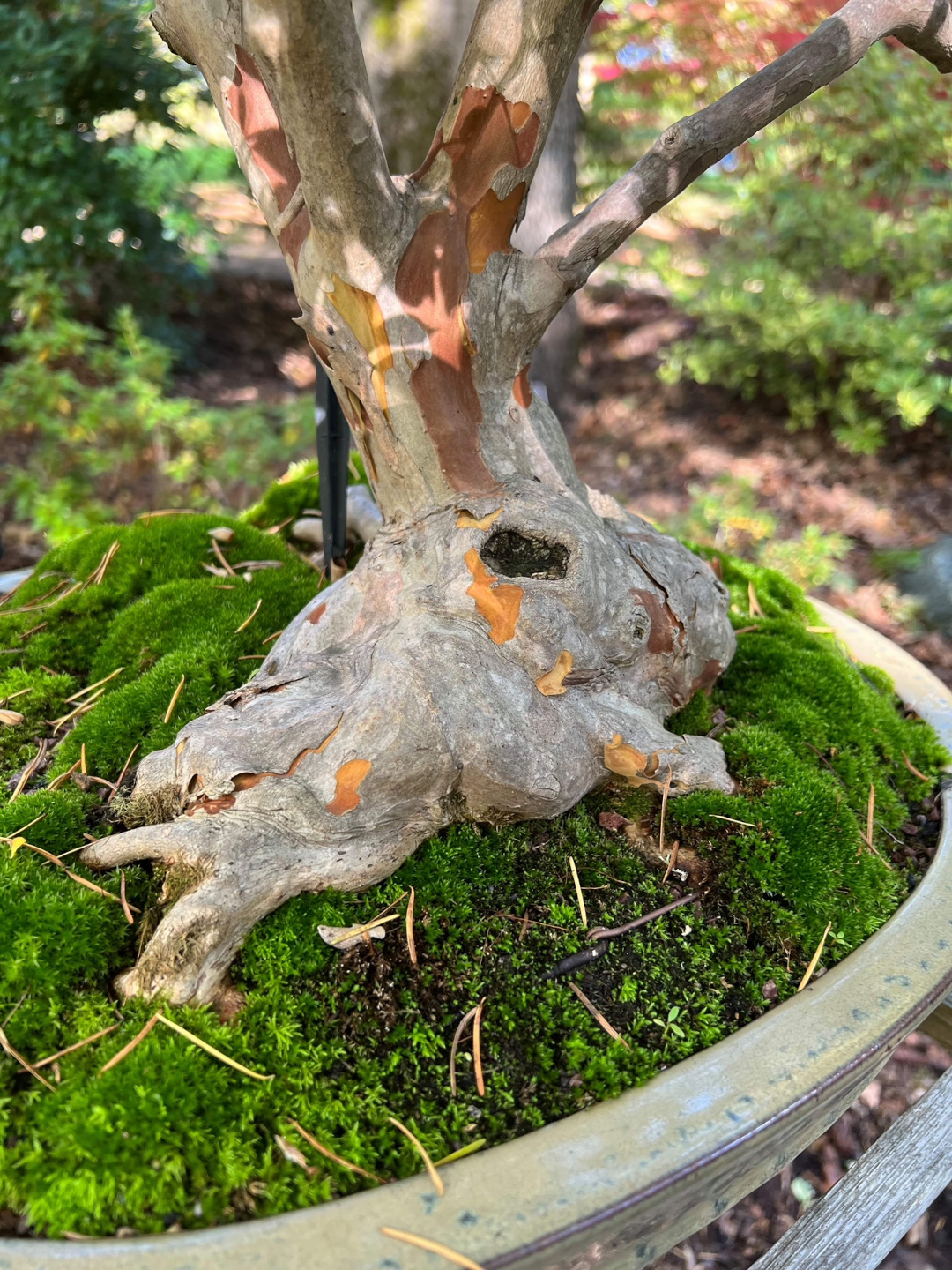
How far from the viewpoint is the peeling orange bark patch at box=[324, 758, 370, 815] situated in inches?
47.6

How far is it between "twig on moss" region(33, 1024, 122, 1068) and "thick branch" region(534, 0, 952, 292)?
53.5 inches

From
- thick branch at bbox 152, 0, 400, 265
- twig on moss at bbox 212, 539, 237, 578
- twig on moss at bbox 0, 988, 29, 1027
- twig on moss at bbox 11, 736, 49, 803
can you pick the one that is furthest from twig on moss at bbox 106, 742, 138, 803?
thick branch at bbox 152, 0, 400, 265

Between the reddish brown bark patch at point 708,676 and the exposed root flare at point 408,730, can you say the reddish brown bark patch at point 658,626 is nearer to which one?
the exposed root flare at point 408,730

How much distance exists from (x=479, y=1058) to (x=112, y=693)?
1007mm

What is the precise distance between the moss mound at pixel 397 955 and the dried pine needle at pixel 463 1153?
0.01 metres

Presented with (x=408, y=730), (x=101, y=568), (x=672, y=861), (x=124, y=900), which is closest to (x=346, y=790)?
(x=408, y=730)

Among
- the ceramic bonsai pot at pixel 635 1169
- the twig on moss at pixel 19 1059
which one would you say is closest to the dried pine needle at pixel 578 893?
the ceramic bonsai pot at pixel 635 1169

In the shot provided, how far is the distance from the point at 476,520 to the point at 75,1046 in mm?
976

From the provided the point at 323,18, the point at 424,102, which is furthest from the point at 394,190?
the point at 424,102

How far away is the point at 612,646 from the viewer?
4.83ft

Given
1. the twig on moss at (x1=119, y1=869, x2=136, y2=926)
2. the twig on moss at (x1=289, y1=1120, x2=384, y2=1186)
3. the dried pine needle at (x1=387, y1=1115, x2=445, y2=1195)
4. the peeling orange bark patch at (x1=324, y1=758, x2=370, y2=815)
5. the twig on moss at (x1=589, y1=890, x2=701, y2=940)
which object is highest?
the peeling orange bark patch at (x1=324, y1=758, x2=370, y2=815)

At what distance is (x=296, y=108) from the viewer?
1.13m

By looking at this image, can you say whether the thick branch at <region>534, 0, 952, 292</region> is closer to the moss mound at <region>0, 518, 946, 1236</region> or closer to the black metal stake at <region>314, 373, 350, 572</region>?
the black metal stake at <region>314, 373, 350, 572</region>

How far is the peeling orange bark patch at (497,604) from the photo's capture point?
135 cm
